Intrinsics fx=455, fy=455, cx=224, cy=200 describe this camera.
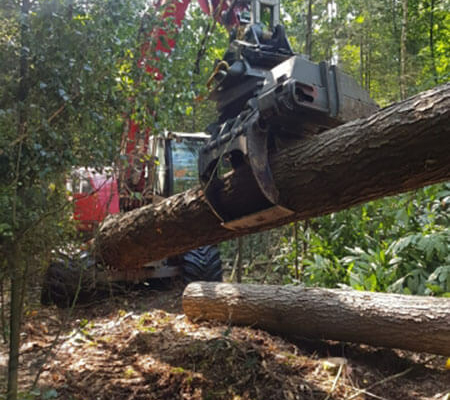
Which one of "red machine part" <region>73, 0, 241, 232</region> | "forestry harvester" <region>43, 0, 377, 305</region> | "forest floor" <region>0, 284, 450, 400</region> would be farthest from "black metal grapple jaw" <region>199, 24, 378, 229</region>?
"forest floor" <region>0, 284, 450, 400</region>

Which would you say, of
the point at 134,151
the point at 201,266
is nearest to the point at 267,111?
the point at 134,151

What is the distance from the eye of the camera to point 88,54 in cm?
278

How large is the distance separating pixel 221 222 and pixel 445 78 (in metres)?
3.68

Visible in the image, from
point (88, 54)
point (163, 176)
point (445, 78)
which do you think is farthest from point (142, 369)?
point (445, 78)

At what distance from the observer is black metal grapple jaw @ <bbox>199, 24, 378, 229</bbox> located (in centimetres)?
262

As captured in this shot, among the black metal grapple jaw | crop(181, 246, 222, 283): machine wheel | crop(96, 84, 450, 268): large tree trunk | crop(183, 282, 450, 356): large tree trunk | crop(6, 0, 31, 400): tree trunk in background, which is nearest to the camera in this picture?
crop(96, 84, 450, 268): large tree trunk

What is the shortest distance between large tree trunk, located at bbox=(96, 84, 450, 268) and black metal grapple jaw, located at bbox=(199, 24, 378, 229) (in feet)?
0.31

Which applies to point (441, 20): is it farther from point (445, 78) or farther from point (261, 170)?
point (261, 170)

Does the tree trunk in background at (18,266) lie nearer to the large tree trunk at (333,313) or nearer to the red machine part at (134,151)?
the red machine part at (134,151)

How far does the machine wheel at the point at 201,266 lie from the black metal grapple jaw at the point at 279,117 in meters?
2.87

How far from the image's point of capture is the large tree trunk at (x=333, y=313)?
3354 mm

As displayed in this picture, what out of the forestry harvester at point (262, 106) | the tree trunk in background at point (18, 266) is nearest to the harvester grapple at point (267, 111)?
the forestry harvester at point (262, 106)

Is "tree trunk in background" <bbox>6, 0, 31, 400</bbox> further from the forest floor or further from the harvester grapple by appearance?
the harvester grapple

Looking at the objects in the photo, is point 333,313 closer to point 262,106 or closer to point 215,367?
point 215,367
